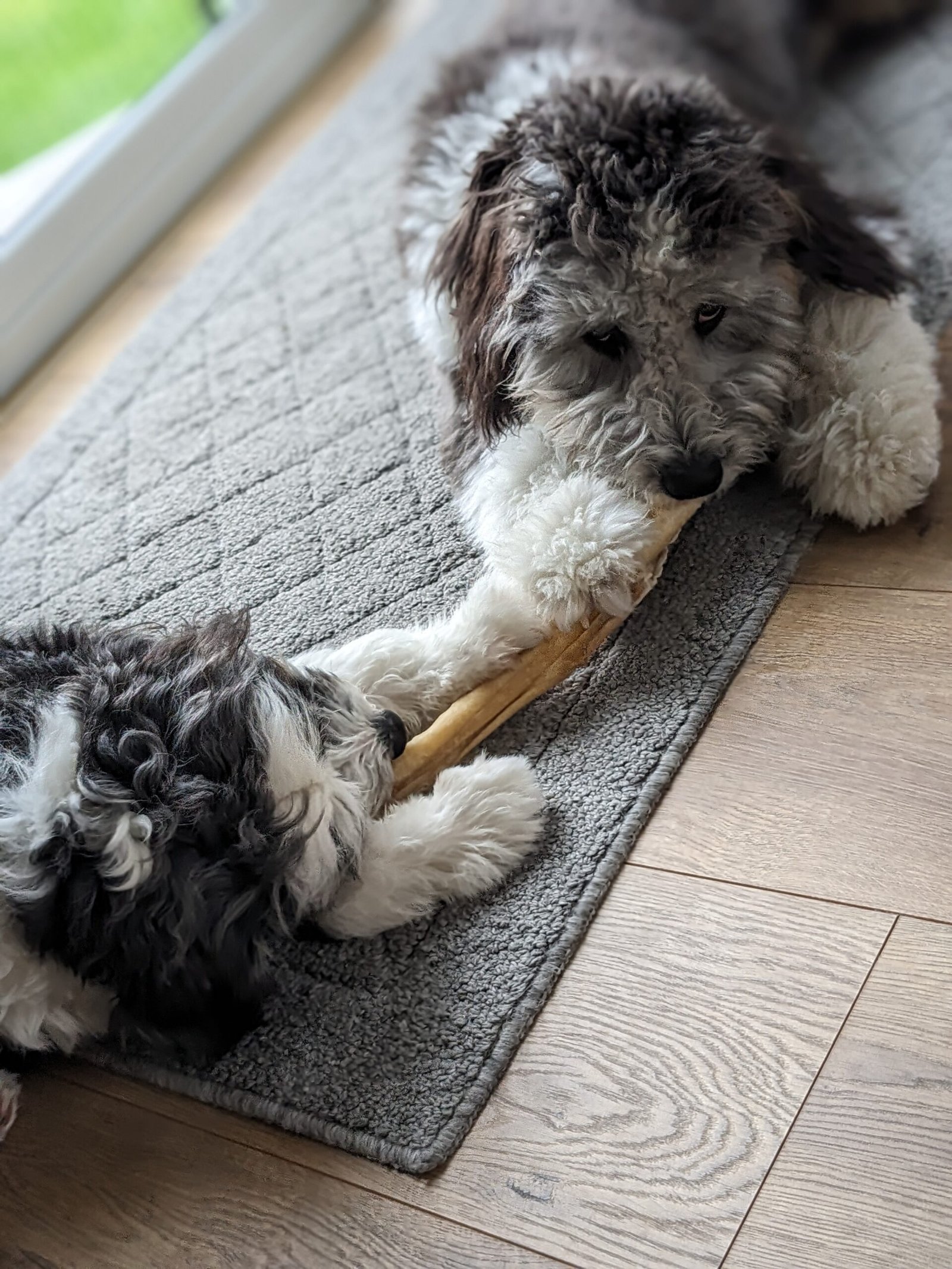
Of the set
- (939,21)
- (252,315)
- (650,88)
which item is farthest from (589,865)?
(939,21)

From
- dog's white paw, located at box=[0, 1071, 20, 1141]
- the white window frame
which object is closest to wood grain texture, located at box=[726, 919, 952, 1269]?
dog's white paw, located at box=[0, 1071, 20, 1141]

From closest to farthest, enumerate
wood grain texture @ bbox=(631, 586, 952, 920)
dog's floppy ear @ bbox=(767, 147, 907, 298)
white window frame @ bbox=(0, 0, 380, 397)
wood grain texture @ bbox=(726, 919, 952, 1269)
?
wood grain texture @ bbox=(726, 919, 952, 1269), wood grain texture @ bbox=(631, 586, 952, 920), dog's floppy ear @ bbox=(767, 147, 907, 298), white window frame @ bbox=(0, 0, 380, 397)

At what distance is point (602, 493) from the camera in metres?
1.62

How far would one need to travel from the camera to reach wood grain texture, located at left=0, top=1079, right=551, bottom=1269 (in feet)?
4.06

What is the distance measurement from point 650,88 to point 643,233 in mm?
305

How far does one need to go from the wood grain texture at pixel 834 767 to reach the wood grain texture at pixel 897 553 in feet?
0.09

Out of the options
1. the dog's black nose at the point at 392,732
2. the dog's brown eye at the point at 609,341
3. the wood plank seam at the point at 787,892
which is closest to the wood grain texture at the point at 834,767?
the wood plank seam at the point at 787,892

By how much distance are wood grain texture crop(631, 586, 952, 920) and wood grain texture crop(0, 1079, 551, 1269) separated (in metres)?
0.48

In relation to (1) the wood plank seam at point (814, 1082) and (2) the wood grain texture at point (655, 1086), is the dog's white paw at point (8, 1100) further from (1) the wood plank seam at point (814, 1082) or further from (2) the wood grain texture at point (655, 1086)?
(1) the wood plank seam at point (814, 1082)

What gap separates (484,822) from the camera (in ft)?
4.84

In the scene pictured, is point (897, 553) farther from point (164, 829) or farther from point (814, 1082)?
point (164, 829)

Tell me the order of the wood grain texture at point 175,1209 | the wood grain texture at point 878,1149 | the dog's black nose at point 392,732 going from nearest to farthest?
the wood grain texture at point 878,1149, the wood grain texture at point 175,1209, the dog's black nose at point 392,732

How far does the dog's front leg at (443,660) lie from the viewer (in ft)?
5.30

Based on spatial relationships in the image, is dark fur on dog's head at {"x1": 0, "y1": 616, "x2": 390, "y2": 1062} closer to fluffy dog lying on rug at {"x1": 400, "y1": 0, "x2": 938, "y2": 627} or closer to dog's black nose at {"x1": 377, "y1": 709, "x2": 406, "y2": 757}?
dog's black nose at {"x1": 377, "y1": 709, "x2": 406, "y2": 757}
